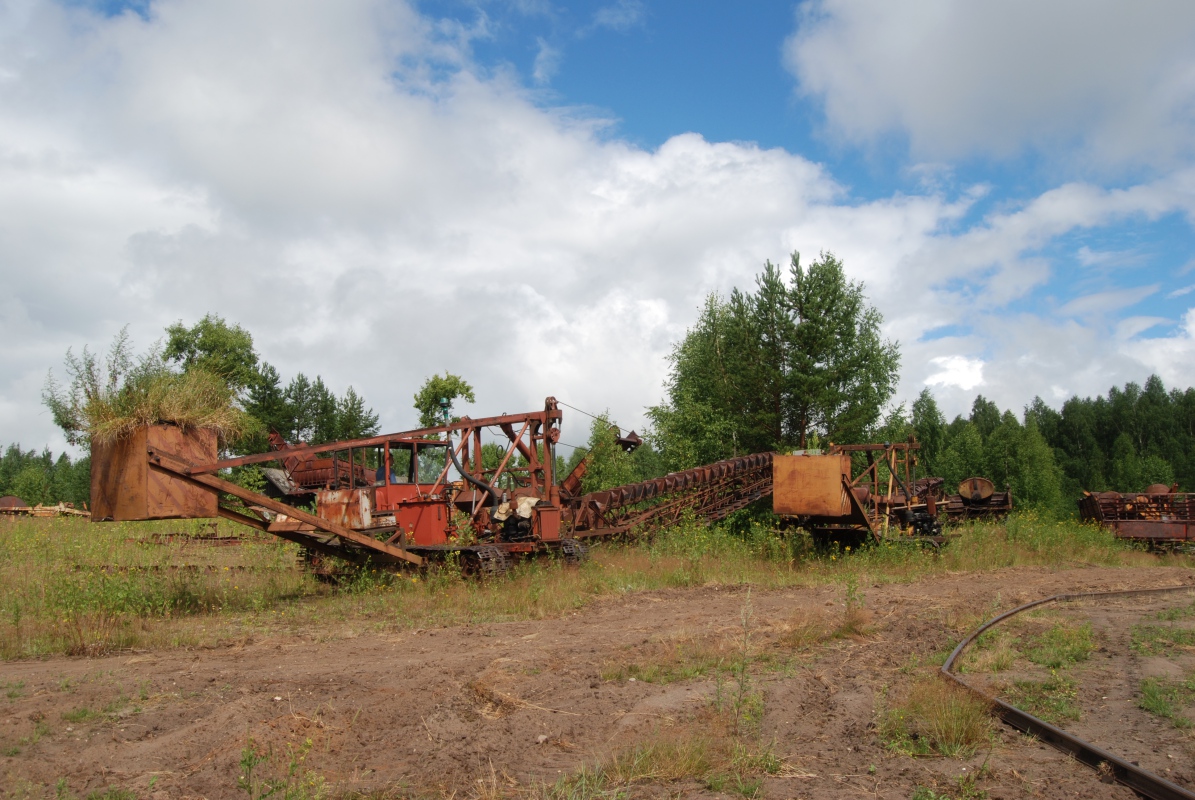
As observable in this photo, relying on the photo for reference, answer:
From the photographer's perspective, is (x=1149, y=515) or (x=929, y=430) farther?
(x=929, y=430)

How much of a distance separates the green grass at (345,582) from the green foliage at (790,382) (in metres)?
12.1

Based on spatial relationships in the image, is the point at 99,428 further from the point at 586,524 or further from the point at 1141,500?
the point at 1141,500

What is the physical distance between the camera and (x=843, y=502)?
15.3 metres

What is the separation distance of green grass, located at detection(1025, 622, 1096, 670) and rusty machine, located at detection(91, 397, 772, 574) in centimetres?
726

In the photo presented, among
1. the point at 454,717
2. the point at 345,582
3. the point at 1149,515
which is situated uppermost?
the point at 1149,515

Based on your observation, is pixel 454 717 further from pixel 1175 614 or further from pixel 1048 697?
pixel 1175 614

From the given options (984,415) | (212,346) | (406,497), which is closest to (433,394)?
(212,346)

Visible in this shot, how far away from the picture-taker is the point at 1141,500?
2120 centimetres

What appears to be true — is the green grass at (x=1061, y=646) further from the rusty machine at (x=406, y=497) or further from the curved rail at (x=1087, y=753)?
the rusty machine at (x=406, y=497)

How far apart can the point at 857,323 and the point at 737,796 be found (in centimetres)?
3214

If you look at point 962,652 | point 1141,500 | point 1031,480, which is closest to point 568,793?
point 962,652

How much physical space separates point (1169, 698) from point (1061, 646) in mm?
1914

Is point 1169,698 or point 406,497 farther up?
point 406,497

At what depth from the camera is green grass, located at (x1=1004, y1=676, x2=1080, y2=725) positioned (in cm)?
601
